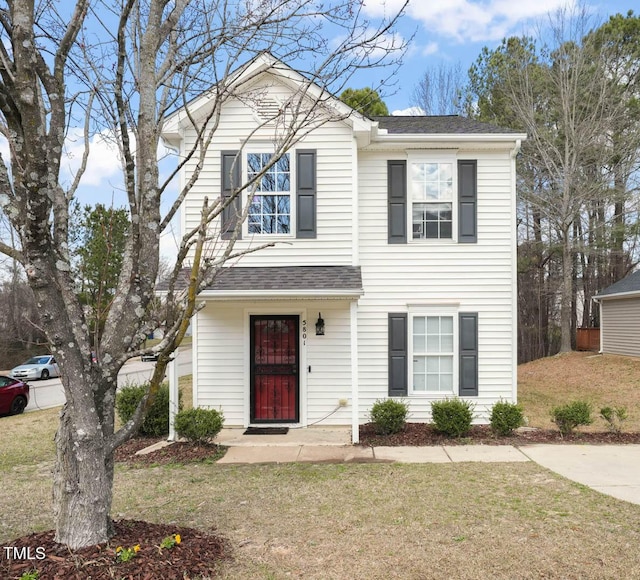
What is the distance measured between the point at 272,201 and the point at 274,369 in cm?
298

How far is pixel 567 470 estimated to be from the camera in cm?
644

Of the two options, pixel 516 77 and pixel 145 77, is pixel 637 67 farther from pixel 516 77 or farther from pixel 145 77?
pixel 145 77

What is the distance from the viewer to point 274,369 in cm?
927

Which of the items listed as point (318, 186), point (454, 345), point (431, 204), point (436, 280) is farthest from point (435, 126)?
point (454, 345)

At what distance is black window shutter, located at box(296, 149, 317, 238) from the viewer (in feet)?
29.3

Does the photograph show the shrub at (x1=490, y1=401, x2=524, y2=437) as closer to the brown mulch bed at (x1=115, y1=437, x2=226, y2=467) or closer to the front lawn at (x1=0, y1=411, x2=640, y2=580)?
the front lawn at (x1=0, y1=411, x2=640, y2=580)

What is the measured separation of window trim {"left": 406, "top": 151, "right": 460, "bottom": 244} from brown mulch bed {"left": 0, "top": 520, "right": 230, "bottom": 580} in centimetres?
681

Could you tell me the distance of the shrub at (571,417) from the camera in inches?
321

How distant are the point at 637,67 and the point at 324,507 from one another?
23340 millimetres

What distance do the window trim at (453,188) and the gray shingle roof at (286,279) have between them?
5.17 ft

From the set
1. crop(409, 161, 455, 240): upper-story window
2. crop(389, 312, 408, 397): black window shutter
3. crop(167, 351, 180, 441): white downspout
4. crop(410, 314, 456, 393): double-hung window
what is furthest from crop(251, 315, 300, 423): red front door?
crop(409, 161, 455, 240): upper-story window

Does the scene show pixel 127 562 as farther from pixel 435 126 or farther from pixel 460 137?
pixel 435 126

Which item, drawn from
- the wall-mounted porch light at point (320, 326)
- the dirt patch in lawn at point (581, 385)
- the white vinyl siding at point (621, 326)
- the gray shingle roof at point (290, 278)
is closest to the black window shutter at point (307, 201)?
the gray shingle roof at point (290, 278)

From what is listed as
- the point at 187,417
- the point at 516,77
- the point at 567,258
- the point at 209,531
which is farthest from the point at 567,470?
the point at 516,77
